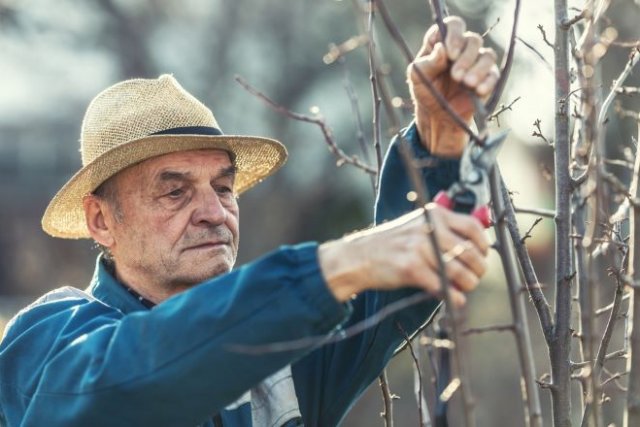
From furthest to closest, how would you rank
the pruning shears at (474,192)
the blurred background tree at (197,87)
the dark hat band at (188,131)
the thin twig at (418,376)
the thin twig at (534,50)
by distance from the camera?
the blurred background tree at (197,87), the dark hat band at (188,131), the thin twig at (534,50), the thin twig at (418,376), the pruning shears at (474,192)

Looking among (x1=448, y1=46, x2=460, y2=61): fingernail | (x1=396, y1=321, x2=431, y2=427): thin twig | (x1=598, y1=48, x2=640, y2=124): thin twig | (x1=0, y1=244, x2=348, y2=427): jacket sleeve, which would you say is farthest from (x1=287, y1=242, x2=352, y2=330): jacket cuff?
(x1=598, y1=48, x2=640, y2=124): thin twig

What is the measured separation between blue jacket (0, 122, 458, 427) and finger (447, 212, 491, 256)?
12.8 inches

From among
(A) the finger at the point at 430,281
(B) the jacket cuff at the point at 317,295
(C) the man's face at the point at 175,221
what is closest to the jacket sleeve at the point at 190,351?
(B) the jacket cuff at the point at 317,295

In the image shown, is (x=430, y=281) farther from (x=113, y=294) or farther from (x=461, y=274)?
(x=113, y=294)

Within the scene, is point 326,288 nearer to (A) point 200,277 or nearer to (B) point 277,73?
(A) point 200,277

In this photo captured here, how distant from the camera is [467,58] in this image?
259 cm

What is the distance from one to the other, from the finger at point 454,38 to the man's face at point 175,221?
129 centimetres

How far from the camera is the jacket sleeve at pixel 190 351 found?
2.52 meters

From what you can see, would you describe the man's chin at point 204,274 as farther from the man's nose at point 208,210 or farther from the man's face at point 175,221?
the man's nose at point 208,210

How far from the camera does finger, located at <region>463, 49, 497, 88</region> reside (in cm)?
257

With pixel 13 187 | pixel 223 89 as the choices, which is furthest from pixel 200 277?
pixel 13 187

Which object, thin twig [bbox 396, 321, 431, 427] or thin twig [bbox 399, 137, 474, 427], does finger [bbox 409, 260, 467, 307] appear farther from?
thin twig [bbox 396, 321, 431, 427]

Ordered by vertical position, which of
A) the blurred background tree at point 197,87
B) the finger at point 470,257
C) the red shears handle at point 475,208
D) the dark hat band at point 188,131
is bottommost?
the finger at point 470,257

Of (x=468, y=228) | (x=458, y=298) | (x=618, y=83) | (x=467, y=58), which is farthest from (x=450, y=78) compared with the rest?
(x=458, y=298)
